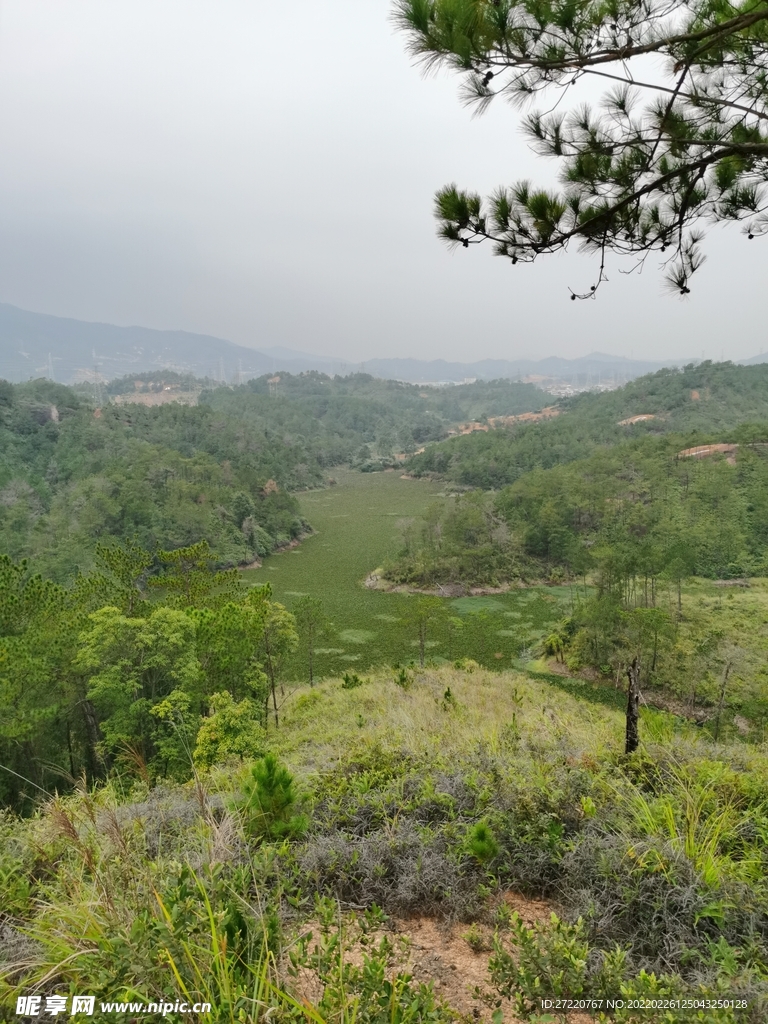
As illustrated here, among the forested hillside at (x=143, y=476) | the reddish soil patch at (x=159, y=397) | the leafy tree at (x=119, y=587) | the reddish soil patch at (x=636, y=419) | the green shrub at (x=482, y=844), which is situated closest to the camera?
the green shrub at (x=482, y=844)

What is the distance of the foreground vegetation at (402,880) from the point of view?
1.46 metres

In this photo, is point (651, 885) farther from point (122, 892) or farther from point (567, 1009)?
point (122, 892)

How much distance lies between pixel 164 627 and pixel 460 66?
332 inches

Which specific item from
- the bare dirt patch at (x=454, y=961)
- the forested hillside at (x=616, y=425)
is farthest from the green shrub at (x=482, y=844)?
the forested hillside at (x=616, y=425)

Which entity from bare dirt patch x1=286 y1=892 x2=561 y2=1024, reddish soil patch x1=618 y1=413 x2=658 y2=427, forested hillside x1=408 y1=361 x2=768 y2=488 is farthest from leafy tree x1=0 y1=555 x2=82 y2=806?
reddish soil patch x1=618 y1=413 x2=658 y2=427

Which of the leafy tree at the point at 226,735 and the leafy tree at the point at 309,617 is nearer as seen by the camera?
the leafy tree at the point at 226,735

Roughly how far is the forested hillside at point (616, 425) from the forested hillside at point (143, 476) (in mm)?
15067

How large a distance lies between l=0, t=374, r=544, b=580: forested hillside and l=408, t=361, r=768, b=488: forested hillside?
49.4 feet

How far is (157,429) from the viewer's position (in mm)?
50656

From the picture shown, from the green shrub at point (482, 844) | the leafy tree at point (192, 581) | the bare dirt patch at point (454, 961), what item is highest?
the green shrub at point (482, 844)

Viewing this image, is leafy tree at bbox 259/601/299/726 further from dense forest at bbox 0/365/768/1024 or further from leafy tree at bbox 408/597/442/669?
leafy tree at bbox 408/597/442/669

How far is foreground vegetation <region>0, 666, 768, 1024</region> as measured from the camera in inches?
57.4

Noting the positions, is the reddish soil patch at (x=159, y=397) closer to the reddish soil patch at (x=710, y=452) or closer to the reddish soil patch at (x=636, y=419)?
the reddish soil patch at (x=636, y=419)

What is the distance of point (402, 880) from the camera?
83.8 inches
